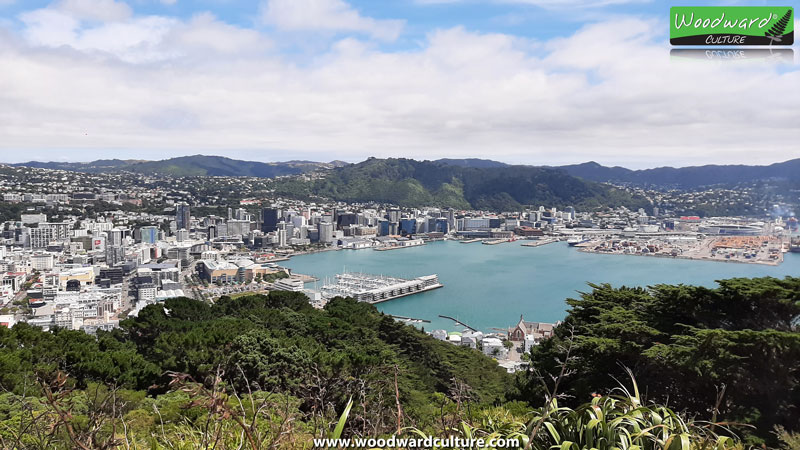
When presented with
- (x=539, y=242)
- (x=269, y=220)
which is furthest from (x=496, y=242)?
(x=269, y=220)

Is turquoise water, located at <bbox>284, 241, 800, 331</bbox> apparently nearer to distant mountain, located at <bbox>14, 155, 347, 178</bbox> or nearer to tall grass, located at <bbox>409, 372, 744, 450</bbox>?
tall grass, located at <bbox>409, 372, 744, 450</bbox>

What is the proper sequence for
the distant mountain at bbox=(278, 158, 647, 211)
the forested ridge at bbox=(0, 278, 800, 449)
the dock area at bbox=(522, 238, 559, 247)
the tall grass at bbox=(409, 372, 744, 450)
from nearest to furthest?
the tall grass at bbox=(409, 372, 744, 450) < the forested ridge at bbox=(0, 278, 800, 449) < the dock area at bbox=(522, 238, 559, 247) < the distant mountain at bbox=(278, 158, 647, 211)

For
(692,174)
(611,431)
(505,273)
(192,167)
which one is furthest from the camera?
(192,167)

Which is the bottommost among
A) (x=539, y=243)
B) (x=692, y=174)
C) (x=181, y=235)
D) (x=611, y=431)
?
(x=539, y=243)

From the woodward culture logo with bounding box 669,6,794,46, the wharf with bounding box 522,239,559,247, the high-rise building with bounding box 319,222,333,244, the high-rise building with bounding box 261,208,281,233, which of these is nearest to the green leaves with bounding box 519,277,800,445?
the woodward culture logo with bounding box 669,6,794,46

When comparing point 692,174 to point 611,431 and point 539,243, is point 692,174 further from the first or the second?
point 611,431

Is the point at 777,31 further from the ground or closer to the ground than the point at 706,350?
further from the ground
